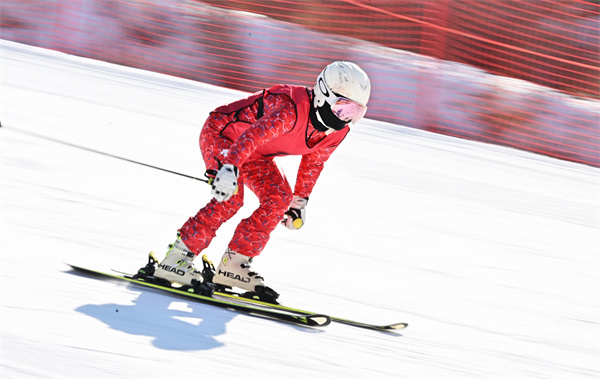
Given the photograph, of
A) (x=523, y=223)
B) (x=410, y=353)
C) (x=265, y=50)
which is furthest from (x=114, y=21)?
(x=410, y=353)

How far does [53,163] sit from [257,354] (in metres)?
3.33

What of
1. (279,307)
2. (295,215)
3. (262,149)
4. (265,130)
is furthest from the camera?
(295,215)

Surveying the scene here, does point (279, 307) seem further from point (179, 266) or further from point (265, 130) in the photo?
point (265, 130)

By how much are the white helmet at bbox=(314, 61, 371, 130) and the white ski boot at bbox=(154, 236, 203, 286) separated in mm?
994

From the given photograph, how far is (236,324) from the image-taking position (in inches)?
138

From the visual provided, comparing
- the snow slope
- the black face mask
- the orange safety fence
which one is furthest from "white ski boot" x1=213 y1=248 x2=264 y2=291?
the orange safety fence

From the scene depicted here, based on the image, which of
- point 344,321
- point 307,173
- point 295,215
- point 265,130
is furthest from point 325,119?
point 344,321

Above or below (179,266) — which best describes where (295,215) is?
above

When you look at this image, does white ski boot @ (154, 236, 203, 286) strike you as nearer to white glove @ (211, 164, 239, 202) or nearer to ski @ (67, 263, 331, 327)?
ski @ (67, 263, 331, 327)

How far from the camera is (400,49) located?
10359 millimetres

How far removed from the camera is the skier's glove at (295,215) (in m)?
4.13

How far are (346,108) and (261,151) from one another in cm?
Result: 59

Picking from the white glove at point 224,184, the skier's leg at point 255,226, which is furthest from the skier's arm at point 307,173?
the white glove at point 224,184

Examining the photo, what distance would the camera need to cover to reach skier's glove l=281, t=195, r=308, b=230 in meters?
4.13
